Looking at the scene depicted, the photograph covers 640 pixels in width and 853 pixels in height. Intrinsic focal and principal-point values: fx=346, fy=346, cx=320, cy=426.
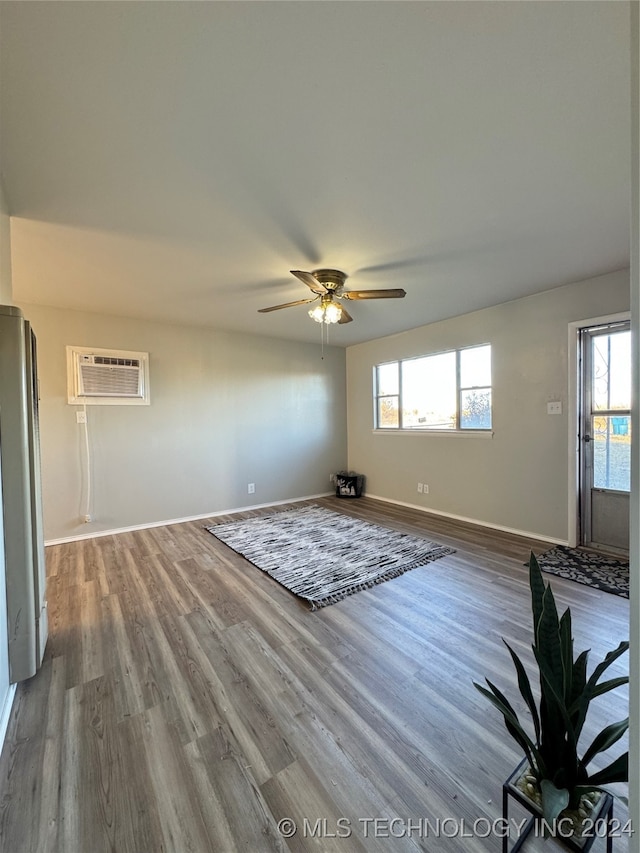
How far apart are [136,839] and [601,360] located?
4.17m

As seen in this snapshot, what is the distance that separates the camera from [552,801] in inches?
34.8

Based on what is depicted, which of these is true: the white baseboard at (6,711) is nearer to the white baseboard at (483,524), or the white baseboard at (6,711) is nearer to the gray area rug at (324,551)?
the gray area rug at (324,551)

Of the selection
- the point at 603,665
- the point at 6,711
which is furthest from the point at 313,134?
the point at 6,711

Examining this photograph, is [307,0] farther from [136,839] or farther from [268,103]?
[136,839]

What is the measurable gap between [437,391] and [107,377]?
3.93 meters

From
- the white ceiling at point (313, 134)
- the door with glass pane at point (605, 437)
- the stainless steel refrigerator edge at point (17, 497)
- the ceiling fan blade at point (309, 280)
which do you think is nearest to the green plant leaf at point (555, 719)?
the white ceiling at point (313, 134)

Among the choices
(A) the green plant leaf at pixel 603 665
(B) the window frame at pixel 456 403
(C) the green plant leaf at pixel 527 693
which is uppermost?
(B) the window frame at pixel 456 403

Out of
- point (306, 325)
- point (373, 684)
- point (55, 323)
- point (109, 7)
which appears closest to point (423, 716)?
point (373, 684)

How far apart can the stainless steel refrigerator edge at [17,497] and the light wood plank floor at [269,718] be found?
23cm

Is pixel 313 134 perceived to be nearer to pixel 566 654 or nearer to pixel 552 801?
pixel 566 654

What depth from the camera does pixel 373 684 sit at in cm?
166

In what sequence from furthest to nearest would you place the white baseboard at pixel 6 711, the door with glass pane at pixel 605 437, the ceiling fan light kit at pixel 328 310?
1. the door with glass pane at pixel 605 437
2. the ceiling fan light kit at pixel 328 310
3. the white baseboard at pixel 6 711

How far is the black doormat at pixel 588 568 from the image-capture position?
257 centimetres

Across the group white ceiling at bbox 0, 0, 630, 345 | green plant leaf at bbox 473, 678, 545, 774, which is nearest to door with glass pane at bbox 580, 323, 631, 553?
white ceiling at bbox 0, 0, 630, 345
